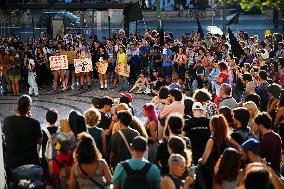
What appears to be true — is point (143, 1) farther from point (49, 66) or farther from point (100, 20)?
point (49, 66)

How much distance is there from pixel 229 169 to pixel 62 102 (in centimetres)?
1382

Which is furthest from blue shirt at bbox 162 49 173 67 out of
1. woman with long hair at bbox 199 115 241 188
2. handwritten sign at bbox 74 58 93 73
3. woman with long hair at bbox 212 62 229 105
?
woman with long hair at bbox 199 115 241 188

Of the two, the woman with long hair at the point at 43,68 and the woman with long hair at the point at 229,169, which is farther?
the woman with long hair at the point at 43,68

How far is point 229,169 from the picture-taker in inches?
297

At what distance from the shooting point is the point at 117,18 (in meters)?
36.6

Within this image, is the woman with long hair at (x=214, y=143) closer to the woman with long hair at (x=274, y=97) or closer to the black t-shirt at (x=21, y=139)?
the black t-shirt at (x=21, y=139)

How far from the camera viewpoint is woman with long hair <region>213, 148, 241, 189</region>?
7.51 m

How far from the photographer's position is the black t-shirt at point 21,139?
9.30 m

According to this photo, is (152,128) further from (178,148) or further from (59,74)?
(59,74)

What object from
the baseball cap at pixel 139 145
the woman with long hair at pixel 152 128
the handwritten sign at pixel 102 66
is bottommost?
the handwritten sign at pixel 102 66

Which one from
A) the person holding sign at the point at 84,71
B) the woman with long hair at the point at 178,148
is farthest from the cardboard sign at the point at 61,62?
the woman with long hair at the point at 178,148

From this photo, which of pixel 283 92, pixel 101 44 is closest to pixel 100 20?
pixel 101 44

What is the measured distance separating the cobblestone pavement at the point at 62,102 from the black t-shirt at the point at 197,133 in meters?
8.67

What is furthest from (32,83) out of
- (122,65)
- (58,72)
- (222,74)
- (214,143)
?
(214,143)
